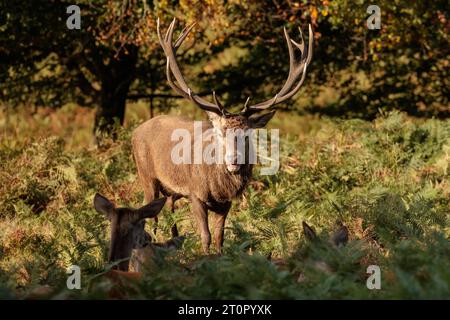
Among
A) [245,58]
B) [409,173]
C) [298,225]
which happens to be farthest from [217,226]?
[245,58]

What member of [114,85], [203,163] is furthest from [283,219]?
[114,85]

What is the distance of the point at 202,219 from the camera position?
10.7m

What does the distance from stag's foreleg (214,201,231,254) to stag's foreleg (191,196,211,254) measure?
0.16m

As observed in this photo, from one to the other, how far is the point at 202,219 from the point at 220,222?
0.86ft

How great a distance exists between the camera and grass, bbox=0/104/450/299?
654 cm

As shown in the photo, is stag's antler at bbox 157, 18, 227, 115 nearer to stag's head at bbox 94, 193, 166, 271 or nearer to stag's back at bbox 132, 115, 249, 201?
stag's back at bbox 132, 115, 249, 201

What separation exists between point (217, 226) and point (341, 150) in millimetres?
3480

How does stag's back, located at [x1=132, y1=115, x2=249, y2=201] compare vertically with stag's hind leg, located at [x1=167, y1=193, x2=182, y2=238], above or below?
above

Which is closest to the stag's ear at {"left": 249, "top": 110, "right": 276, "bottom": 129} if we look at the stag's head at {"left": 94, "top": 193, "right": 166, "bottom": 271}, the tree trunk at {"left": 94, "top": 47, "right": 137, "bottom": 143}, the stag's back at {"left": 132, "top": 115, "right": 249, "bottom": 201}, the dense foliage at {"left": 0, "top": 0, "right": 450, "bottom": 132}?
the stag's back at {"left": 132, "top": 115, "right": 249, "bottom": 201}

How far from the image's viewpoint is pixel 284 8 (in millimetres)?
15992

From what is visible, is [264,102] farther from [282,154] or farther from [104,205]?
[104,205]

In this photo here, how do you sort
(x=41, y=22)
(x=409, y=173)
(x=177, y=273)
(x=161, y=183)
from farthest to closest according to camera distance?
(x=41, y=22) < (x=409, y=173) < (x=161, y=183) < (x=177, y=273)
